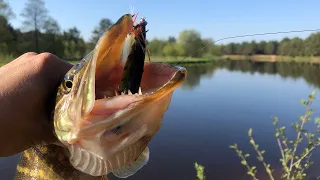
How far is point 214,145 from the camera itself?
10.3m

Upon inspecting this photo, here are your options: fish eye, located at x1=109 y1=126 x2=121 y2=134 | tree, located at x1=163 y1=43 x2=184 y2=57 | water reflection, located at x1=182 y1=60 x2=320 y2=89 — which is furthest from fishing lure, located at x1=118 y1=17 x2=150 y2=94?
tree, located at x1=163 y1=43 x2=184 y2=57

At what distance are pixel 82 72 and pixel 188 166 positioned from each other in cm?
767

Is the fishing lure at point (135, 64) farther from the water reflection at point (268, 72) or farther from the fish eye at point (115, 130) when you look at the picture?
the water reflection at point (268, 72)

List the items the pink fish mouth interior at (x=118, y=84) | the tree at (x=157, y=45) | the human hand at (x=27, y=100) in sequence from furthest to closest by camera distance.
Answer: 1. the tree at (x=157, y=45)
2. the human hand at (x=27, y=100)
3. the pink fish mouth interior at (x=118, y=84)

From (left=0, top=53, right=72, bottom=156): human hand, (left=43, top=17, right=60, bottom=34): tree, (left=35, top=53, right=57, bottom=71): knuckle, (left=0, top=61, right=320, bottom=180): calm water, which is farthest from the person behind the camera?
(left=43, top=17, right=60, bottom=34): tree

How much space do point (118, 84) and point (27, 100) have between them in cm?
48

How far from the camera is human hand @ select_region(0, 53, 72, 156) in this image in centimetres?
153

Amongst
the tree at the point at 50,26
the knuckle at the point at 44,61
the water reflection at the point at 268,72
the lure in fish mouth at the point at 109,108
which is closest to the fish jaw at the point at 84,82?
the lure in fish mouth at the point at 109,108

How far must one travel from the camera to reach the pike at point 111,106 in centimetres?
142

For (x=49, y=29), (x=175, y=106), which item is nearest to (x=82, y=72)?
(x=175, y=106)

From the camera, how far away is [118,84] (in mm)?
1740

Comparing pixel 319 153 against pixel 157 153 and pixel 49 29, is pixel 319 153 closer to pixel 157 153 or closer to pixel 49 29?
pixel 157 153

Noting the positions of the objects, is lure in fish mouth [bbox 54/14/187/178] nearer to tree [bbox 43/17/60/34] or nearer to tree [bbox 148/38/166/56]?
tree [bbox 43/17/60/34]

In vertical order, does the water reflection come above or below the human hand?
below
